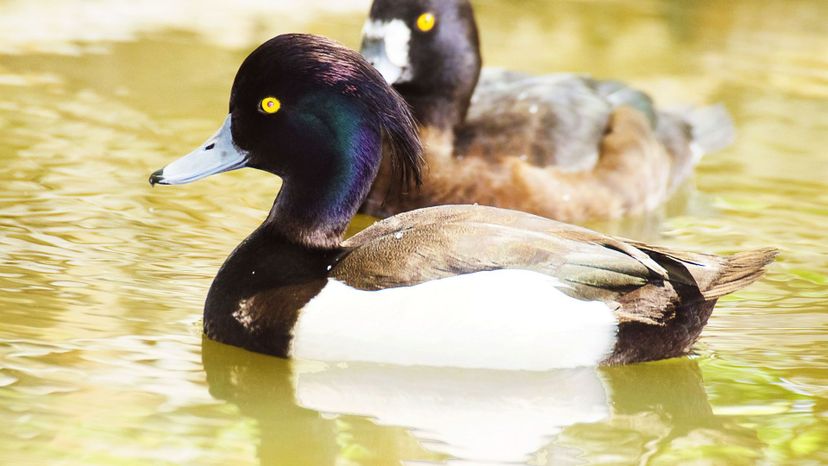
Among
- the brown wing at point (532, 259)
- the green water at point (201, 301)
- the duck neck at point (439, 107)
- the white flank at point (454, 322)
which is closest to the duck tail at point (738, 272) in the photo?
the brown wing at point (532, 259)

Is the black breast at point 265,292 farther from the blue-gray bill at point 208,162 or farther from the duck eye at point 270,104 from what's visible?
the duck eye at point 270,104

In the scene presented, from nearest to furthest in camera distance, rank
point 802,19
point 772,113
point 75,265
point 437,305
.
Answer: point 437,305 < point 75,265 < point 772,113 < point 802,19

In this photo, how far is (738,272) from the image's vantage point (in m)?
4.97

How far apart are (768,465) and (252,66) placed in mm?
2114

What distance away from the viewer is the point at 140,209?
6488mm

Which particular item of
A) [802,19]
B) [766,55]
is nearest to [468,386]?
[766,55]

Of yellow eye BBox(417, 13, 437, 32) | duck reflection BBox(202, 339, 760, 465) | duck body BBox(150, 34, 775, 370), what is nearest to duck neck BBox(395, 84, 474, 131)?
yellow eye BBox(417, 13, 437, 32)

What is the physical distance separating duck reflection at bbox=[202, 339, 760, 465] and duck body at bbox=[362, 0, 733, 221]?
2.01m

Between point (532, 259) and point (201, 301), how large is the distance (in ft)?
4.53

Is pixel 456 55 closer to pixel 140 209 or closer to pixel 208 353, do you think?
pixel 140 209

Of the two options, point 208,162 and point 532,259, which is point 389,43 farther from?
point 532,259

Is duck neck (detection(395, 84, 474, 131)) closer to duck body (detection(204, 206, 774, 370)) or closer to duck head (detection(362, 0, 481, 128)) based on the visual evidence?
duck head (detection(362, 0, 481, 128))

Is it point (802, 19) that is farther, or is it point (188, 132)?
point (802, 19)

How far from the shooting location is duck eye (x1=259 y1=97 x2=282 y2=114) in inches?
190
